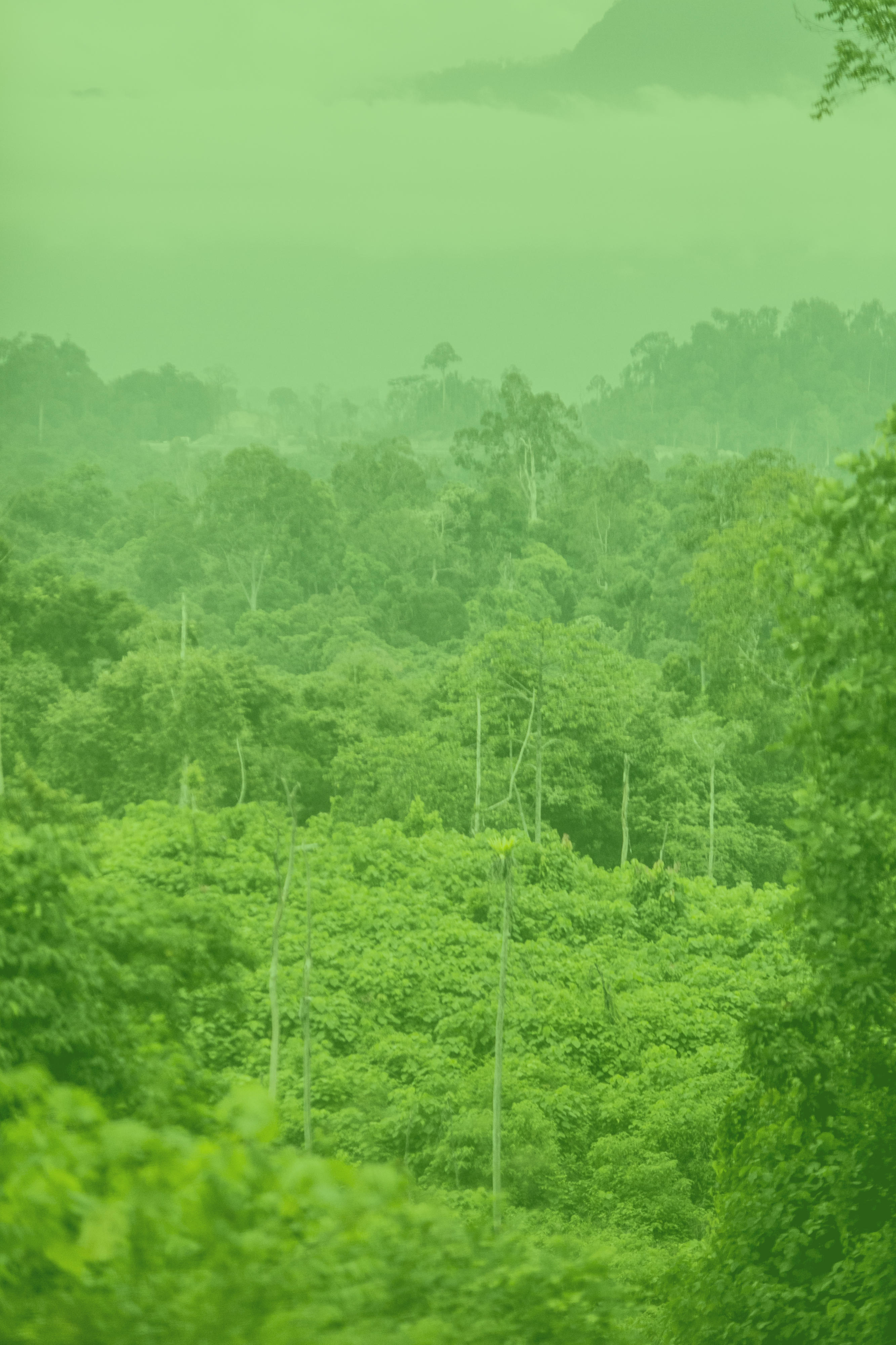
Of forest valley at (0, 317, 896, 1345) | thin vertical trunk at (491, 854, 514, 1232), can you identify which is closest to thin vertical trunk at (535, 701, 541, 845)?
forest valley at (0, 317, 896, 1345)

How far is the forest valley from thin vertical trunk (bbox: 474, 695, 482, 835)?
142 millimetres

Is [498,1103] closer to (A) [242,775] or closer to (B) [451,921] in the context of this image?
(B) [451,921]

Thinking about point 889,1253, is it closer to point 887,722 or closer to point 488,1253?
point 887,722

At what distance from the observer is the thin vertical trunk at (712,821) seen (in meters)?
19.4

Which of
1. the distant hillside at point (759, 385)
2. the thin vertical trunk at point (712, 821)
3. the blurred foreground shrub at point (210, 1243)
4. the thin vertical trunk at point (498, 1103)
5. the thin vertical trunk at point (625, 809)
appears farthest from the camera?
the distant hillside at point (759, 385)

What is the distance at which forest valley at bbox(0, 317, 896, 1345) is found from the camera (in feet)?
8.48

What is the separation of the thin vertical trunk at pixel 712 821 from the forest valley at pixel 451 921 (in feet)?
0.44

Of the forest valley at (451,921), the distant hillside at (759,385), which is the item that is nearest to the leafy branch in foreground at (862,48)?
the forest valley at (451,921)

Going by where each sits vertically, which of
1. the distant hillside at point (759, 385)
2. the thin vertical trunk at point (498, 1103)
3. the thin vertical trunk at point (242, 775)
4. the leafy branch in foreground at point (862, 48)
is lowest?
the thin vertical trunk at point (498, 1103)

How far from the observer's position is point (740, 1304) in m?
5.33

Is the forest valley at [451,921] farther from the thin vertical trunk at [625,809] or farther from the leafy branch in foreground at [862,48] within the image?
the leafy branch in foreground at [862,48]

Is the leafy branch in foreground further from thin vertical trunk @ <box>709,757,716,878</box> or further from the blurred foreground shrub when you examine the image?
thin vertical trunk @ <box>709,757,716,878</box>

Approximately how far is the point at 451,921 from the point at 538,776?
5408 mm

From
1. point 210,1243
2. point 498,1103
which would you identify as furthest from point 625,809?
point 210,1243
